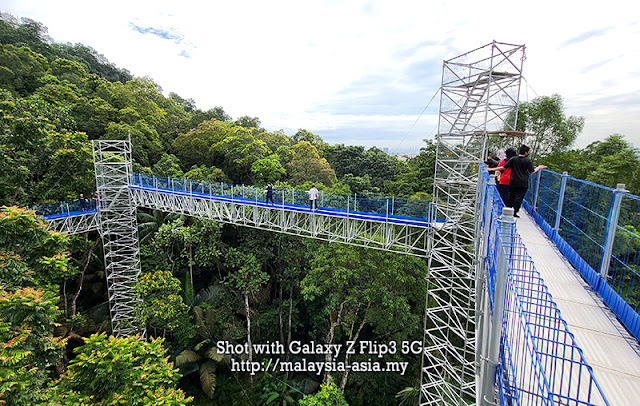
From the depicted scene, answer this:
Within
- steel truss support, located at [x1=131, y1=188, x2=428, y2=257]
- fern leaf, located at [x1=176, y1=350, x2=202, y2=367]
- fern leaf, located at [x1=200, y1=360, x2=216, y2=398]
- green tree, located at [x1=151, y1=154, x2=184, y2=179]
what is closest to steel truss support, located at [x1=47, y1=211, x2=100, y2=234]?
steel truss support, located at [x1=131, y1=188, x2=428, y2=257]

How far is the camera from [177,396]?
19.8ft

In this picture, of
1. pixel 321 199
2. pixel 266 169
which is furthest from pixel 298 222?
pixel 266 169

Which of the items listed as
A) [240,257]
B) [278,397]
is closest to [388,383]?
[278,397]

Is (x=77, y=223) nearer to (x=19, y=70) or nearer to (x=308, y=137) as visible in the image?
(x=19, y=70)

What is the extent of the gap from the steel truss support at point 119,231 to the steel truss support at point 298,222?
78 cm

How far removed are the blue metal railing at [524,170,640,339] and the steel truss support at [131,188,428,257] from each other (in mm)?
4450

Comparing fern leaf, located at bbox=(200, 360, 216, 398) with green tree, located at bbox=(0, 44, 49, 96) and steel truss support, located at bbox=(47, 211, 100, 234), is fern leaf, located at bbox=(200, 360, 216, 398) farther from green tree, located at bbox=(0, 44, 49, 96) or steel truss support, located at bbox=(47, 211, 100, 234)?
green tree, located at bbox=(0, 44, 49, 96)

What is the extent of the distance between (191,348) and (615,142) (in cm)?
2666

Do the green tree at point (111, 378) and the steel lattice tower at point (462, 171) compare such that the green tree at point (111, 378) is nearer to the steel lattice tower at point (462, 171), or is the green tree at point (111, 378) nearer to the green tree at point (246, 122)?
the steel lattice tower at point (462, 171)

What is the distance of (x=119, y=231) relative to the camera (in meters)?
14.3

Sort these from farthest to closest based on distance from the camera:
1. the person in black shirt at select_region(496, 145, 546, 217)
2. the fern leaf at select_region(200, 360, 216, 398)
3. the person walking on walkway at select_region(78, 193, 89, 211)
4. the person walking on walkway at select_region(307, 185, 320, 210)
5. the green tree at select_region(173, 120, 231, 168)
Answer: the green tree at select_region(173, 120, 231, 168) < the fern leaf at select_region(200, 360, 216, 398) < the person walking on walkway at select_region(78, 193, 89, 211) < the person walking on walkway at select_region(307, 185, 320, 210) < the person in black shirt at select_region(496, 145, 546, 217)

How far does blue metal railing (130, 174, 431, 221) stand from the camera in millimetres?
9453

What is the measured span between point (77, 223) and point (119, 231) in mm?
1642

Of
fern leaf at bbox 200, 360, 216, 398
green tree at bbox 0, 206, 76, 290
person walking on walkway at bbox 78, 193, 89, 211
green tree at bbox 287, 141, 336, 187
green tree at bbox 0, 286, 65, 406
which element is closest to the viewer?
green tree at bbox 0, 286, 65, 406
